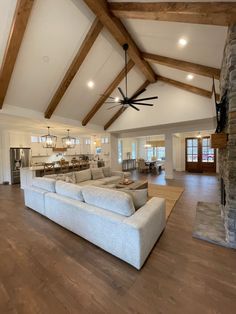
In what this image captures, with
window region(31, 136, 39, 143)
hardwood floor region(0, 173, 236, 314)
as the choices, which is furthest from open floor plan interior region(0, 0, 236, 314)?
window region(31, 136, 39, 143)

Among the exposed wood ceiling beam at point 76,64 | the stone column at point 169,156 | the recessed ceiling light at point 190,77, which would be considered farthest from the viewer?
the stone column at point 169,156

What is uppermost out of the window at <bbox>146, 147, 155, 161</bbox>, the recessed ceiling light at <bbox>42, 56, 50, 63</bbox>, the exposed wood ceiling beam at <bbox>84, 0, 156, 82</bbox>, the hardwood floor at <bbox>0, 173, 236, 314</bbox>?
the exposed wood ceiling beam at <bbox>84, 0, 156, 82</bbox>

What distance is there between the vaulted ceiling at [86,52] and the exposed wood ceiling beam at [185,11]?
45 mm

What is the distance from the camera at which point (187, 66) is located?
4.03 metres

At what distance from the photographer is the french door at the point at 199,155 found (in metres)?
9.52

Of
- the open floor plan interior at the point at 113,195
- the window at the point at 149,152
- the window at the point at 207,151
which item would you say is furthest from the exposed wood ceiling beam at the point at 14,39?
the window at the point at 149,152

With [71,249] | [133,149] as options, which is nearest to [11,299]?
[71,249]

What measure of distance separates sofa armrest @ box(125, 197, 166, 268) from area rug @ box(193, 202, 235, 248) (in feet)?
2.55

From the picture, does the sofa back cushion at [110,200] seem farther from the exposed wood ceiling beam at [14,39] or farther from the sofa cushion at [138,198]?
the exposed wood ceiling beam at [14,39]

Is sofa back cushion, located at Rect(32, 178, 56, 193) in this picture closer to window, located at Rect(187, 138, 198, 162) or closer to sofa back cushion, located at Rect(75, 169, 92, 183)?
sofa back cushion, located at Rect(75, 169, 92, 183)

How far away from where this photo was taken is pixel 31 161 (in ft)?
27.1

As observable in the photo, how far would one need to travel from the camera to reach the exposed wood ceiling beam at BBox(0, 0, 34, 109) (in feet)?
9.02

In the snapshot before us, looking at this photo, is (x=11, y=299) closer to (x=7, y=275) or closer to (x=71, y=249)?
(x=7, y=275)

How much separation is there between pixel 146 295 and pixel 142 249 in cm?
44
